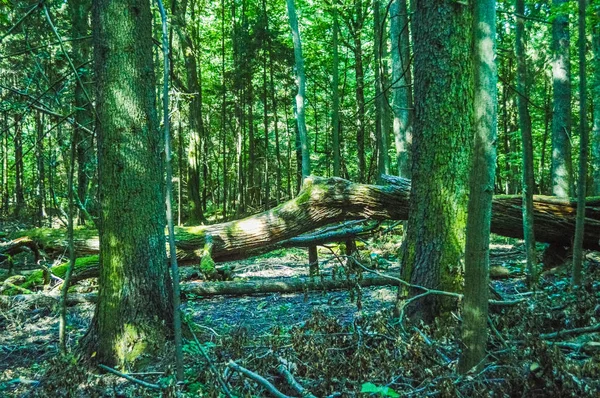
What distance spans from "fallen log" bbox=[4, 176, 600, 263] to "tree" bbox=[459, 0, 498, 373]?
192 inches

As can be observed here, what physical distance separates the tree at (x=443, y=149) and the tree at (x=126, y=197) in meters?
2.62

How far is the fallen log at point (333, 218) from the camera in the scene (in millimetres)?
7148

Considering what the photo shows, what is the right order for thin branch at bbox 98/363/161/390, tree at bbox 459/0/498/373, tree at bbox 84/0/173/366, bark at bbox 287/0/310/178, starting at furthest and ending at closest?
1. bark at bbox 287/0/310/178
2. tree at bbox 84/0/173/366
3. thin branch at bbox 98/363/161/390
4. tree at bbox 459/0/498/373

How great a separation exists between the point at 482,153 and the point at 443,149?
6.55 ft

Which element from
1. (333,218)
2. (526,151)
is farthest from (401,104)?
(526,151)

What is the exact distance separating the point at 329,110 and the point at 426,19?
72.7 feet

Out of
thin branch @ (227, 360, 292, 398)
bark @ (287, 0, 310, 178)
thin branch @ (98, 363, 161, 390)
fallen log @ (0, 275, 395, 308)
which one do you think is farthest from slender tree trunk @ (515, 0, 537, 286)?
bark @ (287, 0, 310, 178)

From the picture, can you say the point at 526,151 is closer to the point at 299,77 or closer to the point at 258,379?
the point at 258,379

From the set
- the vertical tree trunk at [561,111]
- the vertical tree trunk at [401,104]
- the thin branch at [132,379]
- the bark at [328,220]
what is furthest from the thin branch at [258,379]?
the vertical tree trunk at [561,111]

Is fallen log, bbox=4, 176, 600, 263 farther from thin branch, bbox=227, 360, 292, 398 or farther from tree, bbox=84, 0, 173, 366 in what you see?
thin branch, bbox=227, 360, 292, 398

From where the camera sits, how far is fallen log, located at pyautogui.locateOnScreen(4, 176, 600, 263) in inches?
281

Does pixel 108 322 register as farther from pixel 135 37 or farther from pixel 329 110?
pixel 329 110

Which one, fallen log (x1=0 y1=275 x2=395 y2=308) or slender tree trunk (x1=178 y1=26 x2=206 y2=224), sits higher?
slender tree trunk (x1=178 y1=26 x2=206 y2=224)

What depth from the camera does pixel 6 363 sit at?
4.71m
